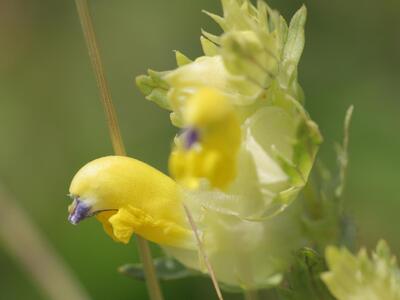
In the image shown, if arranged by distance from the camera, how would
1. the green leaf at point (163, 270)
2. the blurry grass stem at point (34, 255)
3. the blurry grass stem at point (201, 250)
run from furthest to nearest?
the blurry grass stem at point (34, 255) → the green leaf at point (163, 270) → the blurry grass stem at point (201, 250)

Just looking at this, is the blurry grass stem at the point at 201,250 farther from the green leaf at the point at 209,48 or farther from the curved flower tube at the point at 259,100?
the green leaf at the point at 209,48

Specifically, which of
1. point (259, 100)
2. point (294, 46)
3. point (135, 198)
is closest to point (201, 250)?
point (135, 198)

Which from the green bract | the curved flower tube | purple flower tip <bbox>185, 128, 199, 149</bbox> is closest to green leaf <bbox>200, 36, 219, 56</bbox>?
the curved flower tube

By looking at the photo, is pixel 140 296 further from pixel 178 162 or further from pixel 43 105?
pixel 178 162

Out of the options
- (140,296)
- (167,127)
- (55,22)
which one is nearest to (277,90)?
(140,296)

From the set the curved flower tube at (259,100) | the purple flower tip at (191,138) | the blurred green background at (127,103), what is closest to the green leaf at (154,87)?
the curved flower tube at (259,100)
